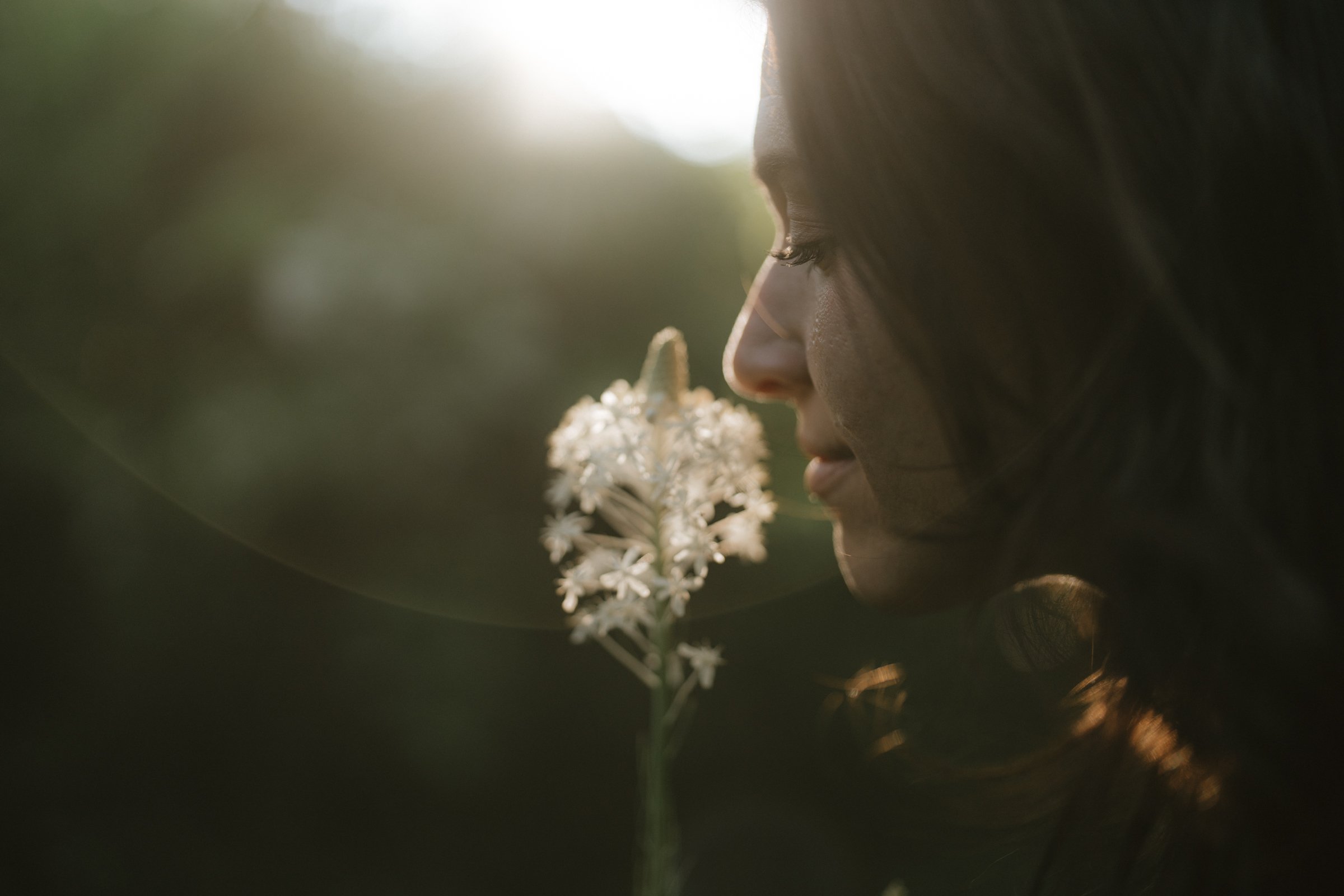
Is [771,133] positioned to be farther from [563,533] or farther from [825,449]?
[563,533]

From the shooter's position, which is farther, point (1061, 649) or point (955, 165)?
point (1061, 649)

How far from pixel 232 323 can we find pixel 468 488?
2.76 feet

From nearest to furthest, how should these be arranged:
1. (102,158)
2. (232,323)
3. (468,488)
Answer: (102,158) < (232,323) < (468,488)

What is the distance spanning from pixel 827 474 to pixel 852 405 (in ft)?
0.55

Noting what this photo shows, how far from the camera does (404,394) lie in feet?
8.04

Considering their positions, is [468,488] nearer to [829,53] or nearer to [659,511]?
[659,511]

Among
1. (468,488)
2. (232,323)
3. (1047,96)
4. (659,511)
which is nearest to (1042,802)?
(659,511)

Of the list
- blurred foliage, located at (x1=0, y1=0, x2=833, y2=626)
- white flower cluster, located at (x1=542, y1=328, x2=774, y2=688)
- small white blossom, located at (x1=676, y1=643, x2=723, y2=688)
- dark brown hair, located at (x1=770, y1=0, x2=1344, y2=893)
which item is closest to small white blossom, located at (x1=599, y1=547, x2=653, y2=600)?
white flower cluster, located at (x1=542, y1=328, x2=774, y2=688)

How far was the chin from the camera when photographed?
0.76 m

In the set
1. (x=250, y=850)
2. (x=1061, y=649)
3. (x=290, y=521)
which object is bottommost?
(x=250, y=850)

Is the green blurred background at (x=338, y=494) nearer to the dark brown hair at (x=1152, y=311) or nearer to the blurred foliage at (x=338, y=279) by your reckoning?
the blurred foliage at (x=338, y=279)

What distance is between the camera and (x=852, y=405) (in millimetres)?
733

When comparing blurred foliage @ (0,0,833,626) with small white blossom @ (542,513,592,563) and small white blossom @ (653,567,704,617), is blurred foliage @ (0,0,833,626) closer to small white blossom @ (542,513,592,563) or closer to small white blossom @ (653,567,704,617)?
small white blossom @ (542,513,592,563)

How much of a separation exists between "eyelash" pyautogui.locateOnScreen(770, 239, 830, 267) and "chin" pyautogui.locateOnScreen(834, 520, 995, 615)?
28 cm
